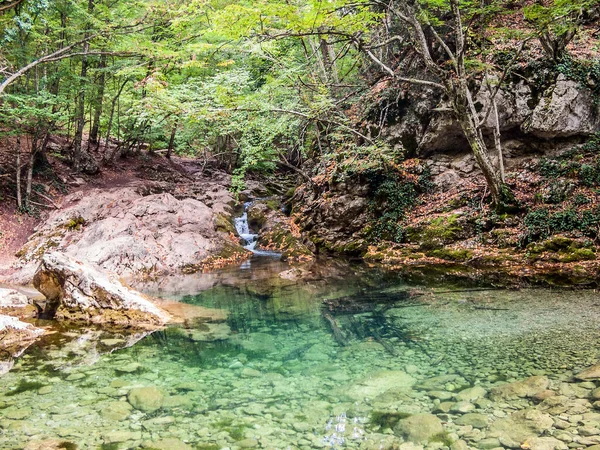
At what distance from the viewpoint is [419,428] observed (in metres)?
3.30

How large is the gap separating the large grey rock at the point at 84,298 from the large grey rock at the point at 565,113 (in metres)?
12.8

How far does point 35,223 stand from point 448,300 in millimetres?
14261

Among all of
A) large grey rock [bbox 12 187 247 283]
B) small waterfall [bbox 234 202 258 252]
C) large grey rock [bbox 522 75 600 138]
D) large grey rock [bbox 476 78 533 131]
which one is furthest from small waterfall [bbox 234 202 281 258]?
large grey rock [bbox 522 75 600 138]

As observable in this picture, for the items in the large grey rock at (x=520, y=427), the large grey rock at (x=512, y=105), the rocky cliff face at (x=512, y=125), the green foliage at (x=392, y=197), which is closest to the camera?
the large grey rock at (x=520, y=427)

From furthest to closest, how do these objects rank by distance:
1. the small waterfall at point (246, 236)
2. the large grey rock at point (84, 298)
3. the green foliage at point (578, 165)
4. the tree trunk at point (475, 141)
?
the small waterfall at point (246, 236) < the green foliage at point (578, 165) < the tree trunk at point (475, 141) < the large grey rock at point (84, 298)

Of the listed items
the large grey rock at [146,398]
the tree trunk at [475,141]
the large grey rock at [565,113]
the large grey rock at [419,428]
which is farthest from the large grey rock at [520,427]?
the large grey rock at [565,113]

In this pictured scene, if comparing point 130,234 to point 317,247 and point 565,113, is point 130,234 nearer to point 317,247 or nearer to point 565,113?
point 317,247

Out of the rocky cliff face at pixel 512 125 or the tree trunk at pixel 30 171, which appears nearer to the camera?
the rocky cliff face at pixel 512 125

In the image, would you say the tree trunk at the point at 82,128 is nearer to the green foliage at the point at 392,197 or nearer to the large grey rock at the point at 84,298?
the large grey rock at the point at 84,298

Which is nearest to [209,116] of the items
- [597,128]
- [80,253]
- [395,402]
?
[80,253]

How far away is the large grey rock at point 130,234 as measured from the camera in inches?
470

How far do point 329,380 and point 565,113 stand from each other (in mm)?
12366

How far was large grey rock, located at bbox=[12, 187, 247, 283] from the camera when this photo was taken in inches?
470

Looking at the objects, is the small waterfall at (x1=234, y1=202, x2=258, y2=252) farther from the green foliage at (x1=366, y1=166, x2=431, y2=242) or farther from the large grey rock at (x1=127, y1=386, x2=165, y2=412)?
the large grey rock at (x1=127, y1=386, x2=165, y2=412)
